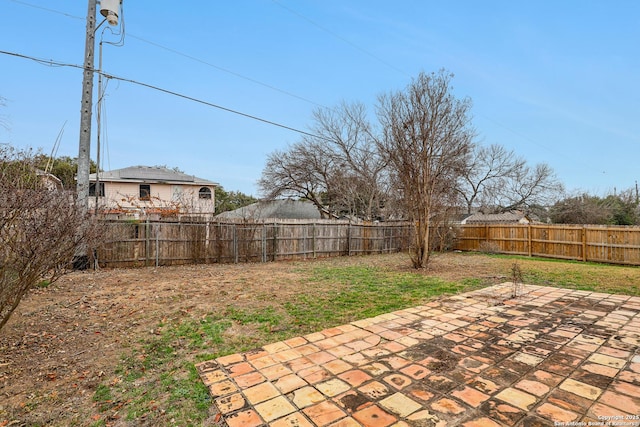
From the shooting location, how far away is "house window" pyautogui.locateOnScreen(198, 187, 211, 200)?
19.5 metres

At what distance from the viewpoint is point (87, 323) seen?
11.6ft

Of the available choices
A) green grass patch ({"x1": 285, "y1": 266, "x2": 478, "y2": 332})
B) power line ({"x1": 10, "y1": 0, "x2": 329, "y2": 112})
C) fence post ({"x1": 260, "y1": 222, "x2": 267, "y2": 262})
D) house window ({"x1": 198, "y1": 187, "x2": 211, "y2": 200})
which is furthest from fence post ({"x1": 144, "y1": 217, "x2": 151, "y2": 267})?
house window ({"x1": 198, "y1": 187, "x2": 211, "y2": 200})

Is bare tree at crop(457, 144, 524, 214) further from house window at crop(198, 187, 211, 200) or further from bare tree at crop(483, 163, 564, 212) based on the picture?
house window at crop(198, 187, 211, 200)

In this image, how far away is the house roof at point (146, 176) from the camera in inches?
693

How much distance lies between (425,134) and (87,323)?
7.44 meters

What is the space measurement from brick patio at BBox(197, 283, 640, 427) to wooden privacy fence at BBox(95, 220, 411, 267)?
6.61 meters

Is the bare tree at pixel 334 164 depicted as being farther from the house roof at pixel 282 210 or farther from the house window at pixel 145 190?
the house window at pixel 145 190

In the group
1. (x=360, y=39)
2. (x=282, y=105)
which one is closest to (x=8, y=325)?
(x=282, y=105)

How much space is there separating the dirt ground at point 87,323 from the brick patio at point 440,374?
0.92 m

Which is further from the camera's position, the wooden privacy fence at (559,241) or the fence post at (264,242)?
the fence post at (264,242)

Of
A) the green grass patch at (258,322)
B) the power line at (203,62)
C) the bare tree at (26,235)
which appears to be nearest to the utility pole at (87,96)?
the power line at (203,62)

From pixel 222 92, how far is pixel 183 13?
87.3 inches

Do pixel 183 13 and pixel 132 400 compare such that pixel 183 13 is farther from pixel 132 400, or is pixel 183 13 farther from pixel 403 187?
pixel 132 400

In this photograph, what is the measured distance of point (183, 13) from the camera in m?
8.43
